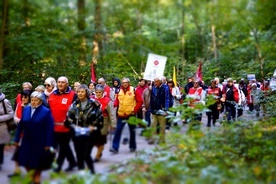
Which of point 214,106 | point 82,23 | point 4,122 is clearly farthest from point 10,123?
point 82,23

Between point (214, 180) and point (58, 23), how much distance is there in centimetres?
2035

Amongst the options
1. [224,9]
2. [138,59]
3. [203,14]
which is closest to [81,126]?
[138,59]

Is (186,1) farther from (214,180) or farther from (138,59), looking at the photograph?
(214,180)

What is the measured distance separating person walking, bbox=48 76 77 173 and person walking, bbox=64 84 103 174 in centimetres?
22

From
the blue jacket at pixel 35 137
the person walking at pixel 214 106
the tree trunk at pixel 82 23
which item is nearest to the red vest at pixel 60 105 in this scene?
the blue jacket at pixel 35 137

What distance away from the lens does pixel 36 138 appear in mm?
6832

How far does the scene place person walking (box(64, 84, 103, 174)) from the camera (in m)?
7.14

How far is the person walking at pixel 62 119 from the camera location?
7.29 metres

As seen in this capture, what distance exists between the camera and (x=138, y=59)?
24078 millimetres

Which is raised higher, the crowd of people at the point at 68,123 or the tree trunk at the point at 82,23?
the tree trunk at the point at 82,23

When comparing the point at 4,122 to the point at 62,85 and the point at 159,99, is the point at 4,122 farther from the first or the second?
the point at 159,99

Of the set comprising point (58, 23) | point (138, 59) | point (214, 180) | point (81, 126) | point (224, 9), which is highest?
point (224, 9)

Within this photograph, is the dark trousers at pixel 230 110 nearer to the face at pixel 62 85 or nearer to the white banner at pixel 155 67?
the white banner at pixel 155 67

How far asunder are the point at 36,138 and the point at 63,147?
2.43ft
